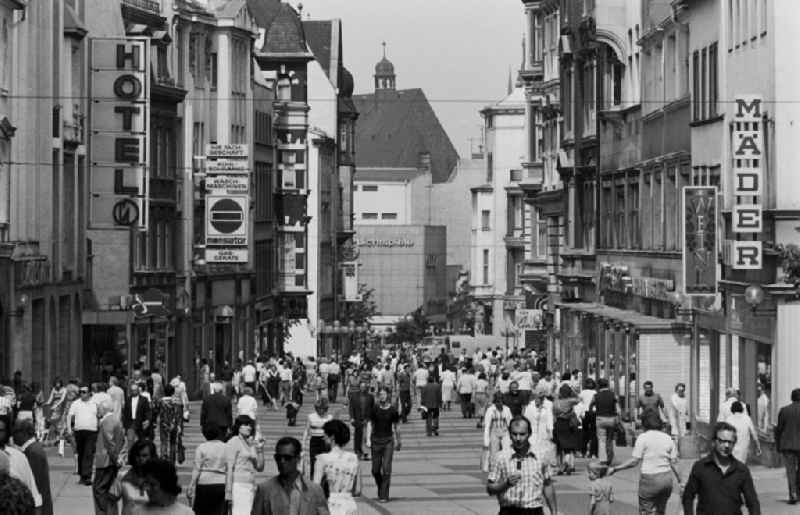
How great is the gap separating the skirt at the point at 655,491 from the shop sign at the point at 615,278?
32.5 meters

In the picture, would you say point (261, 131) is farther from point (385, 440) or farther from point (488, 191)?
point (385, 440)

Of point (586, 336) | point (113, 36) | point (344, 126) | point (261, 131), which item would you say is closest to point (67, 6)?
point (113, 36)

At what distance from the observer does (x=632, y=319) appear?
49.2 m

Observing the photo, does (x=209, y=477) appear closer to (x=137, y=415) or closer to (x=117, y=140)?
(x=137, y=415)

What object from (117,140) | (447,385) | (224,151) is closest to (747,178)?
(117,140)

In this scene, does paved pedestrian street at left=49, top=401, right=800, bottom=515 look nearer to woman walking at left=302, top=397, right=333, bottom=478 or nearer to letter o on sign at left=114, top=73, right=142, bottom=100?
woman walking at left=302, top=397, right=333, bottom=478

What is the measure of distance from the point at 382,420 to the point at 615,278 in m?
27.0

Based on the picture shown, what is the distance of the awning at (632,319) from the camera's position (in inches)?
1796

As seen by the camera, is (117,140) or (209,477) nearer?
(209,477)

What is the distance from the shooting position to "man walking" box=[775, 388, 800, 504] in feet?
90.0

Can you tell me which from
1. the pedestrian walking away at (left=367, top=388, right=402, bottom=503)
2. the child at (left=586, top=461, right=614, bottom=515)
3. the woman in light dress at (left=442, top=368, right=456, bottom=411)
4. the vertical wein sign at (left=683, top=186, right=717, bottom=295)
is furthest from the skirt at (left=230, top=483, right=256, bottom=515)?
the woman in light dress at (left=442, top=368, right=456, bottom=411)

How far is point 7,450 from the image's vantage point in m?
17.0

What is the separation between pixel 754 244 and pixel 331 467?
56.3 feet

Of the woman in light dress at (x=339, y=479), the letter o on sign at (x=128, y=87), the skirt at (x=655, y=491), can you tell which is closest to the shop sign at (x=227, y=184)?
the letter o on sign at (x=128, y=87)
